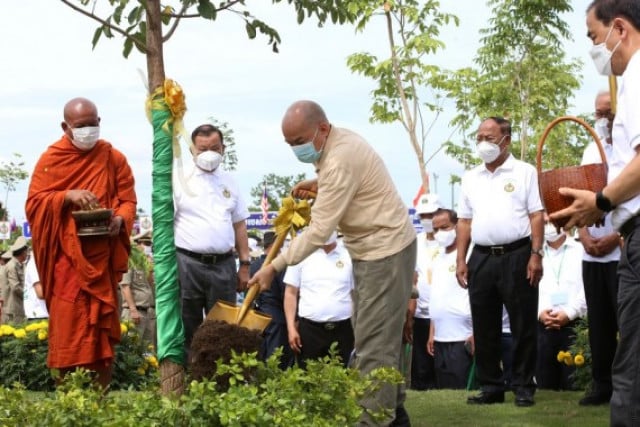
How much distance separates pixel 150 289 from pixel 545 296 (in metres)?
8.03

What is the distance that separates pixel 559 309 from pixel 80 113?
16.9ft

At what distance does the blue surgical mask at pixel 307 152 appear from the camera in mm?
6812

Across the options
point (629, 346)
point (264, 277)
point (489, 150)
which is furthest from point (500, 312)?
point (629, 346)

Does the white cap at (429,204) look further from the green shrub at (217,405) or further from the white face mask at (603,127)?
the green shrub at (217,405)

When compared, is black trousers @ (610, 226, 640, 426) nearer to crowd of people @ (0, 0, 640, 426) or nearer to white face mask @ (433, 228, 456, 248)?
crowd of people @ (0, 0, 640, 426)

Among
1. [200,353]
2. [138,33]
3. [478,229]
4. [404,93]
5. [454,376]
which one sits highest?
[404,93]

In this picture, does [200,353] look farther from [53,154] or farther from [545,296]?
[545,296]

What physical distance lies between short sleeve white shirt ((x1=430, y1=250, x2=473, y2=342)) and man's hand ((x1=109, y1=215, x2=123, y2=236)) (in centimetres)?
449

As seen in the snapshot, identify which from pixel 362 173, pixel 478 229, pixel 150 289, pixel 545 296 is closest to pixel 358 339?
pixel 362 173

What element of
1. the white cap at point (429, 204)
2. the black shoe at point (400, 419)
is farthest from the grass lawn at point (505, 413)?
the white cap at point (429, 204)

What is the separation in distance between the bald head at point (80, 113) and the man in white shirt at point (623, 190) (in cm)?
414

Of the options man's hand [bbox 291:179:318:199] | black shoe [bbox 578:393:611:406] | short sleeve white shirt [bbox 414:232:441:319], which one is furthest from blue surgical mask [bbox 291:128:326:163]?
short sleeve white shirt [bbox 414:232:441:319]

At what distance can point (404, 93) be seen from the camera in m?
23.4

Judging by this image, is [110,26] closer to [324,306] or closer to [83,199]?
[83,199]
